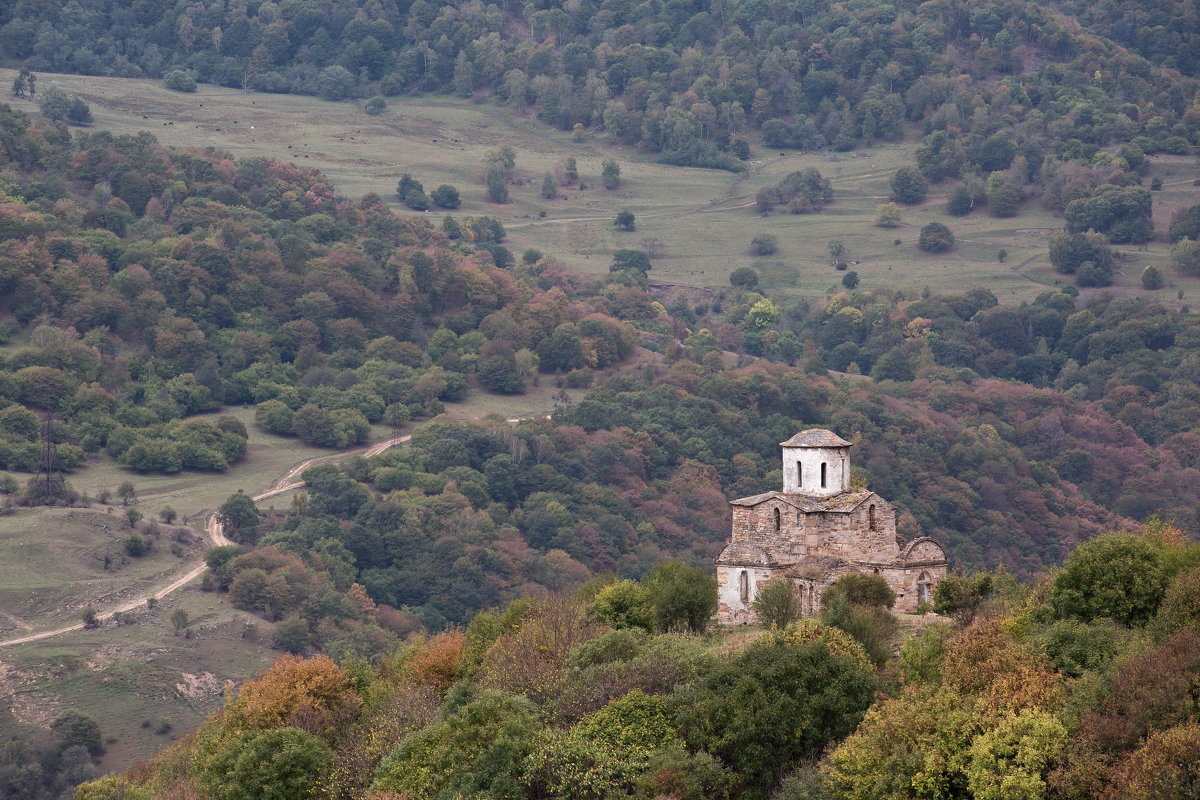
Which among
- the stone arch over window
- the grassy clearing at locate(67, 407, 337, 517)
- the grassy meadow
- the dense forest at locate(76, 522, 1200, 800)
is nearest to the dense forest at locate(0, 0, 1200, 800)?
the dense forest at locate(76, 522, 1200, 800)

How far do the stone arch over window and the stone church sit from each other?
3 centimetres

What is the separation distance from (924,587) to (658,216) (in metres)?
151

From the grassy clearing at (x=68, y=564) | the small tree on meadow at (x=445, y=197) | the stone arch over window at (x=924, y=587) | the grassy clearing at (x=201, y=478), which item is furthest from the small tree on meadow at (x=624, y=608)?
the small tree on meadow at (x=445, y=197)

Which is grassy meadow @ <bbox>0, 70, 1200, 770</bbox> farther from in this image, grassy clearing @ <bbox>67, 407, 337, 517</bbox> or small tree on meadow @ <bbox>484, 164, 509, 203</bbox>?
small tree on meadow @ <bbox>484, 164, 509, 203</bbox>

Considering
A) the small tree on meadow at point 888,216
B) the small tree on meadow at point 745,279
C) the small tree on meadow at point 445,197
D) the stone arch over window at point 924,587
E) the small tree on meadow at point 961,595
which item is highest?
the small tree on meadow at point 961,595

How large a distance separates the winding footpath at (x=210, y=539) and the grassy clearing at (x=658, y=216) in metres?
63.4

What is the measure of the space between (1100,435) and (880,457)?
2915cm

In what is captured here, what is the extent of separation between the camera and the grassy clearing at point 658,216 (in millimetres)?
173250

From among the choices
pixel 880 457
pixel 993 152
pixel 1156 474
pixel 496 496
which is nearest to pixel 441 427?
pixel 496 496

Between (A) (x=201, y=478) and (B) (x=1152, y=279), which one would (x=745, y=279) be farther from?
(A) (x=201, y=478)

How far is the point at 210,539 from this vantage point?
8812 centimetres

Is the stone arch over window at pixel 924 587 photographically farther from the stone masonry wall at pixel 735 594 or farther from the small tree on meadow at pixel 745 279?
the small tree on meadow at pixel 745 279

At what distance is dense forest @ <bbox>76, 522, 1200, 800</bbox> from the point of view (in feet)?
101

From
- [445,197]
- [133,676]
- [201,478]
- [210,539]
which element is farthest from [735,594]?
[445,197]
